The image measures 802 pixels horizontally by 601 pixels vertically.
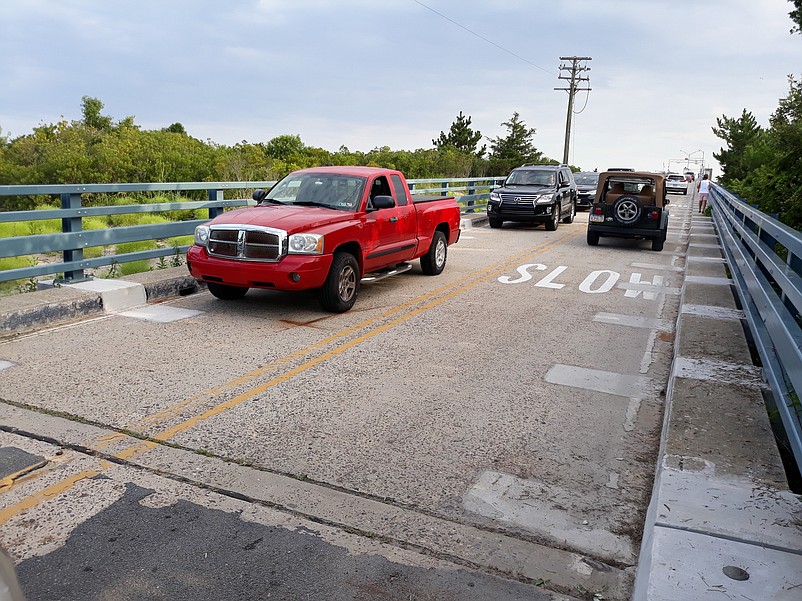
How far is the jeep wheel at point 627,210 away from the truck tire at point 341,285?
1025 centimetres

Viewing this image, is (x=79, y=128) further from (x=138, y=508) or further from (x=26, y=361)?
(x=138, y=508)

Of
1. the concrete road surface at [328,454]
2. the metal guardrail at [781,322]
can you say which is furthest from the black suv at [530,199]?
the metal guardrail at [781,322]

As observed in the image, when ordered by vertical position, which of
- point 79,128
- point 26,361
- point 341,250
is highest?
point 79,128

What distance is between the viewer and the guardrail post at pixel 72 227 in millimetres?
8977

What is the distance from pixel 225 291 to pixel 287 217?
156 centimetres

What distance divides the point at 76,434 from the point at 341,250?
4779 mm

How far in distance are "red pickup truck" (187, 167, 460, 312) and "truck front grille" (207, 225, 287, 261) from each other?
0.01 m

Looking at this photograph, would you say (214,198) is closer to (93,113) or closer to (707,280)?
(707,280)

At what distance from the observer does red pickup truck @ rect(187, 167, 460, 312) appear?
27.7 feet

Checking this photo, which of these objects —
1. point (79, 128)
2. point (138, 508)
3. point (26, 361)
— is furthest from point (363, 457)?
point (79, 128)

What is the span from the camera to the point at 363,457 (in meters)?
4.71

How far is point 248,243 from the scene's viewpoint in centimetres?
852

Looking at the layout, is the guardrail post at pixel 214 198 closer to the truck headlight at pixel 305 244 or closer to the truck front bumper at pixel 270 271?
the truck front bumper at pixel 270 271

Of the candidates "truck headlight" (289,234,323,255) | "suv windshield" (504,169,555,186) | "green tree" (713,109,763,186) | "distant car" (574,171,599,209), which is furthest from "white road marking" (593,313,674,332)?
"green tree" (713,109,763,186)
